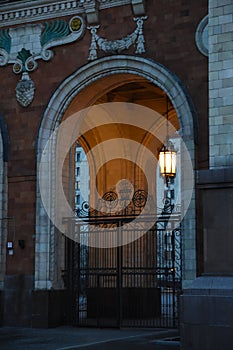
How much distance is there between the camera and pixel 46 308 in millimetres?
15852

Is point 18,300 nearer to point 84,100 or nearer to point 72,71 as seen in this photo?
point 84,100

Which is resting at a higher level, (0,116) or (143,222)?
(0,116)

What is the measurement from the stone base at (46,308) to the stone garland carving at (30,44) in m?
4.94

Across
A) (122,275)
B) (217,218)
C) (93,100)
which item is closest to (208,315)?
(217,218)

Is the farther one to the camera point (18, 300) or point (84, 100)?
point (84, 100)

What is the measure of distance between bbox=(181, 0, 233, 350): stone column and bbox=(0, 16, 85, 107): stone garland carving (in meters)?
5.04

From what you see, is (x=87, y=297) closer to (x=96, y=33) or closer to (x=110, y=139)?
(x=110, y=139)

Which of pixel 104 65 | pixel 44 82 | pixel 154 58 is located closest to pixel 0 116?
pixel 44 82

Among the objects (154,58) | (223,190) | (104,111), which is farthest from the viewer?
(104,111)

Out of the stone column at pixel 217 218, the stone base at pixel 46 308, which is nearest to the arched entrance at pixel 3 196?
the stone base at pixel 46 308

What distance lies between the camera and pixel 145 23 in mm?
15906

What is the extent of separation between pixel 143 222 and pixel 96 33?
16.2 ft

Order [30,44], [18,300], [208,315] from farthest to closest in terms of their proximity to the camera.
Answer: [30,44], [18,300], [208,315]

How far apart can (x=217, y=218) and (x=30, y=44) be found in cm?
802
